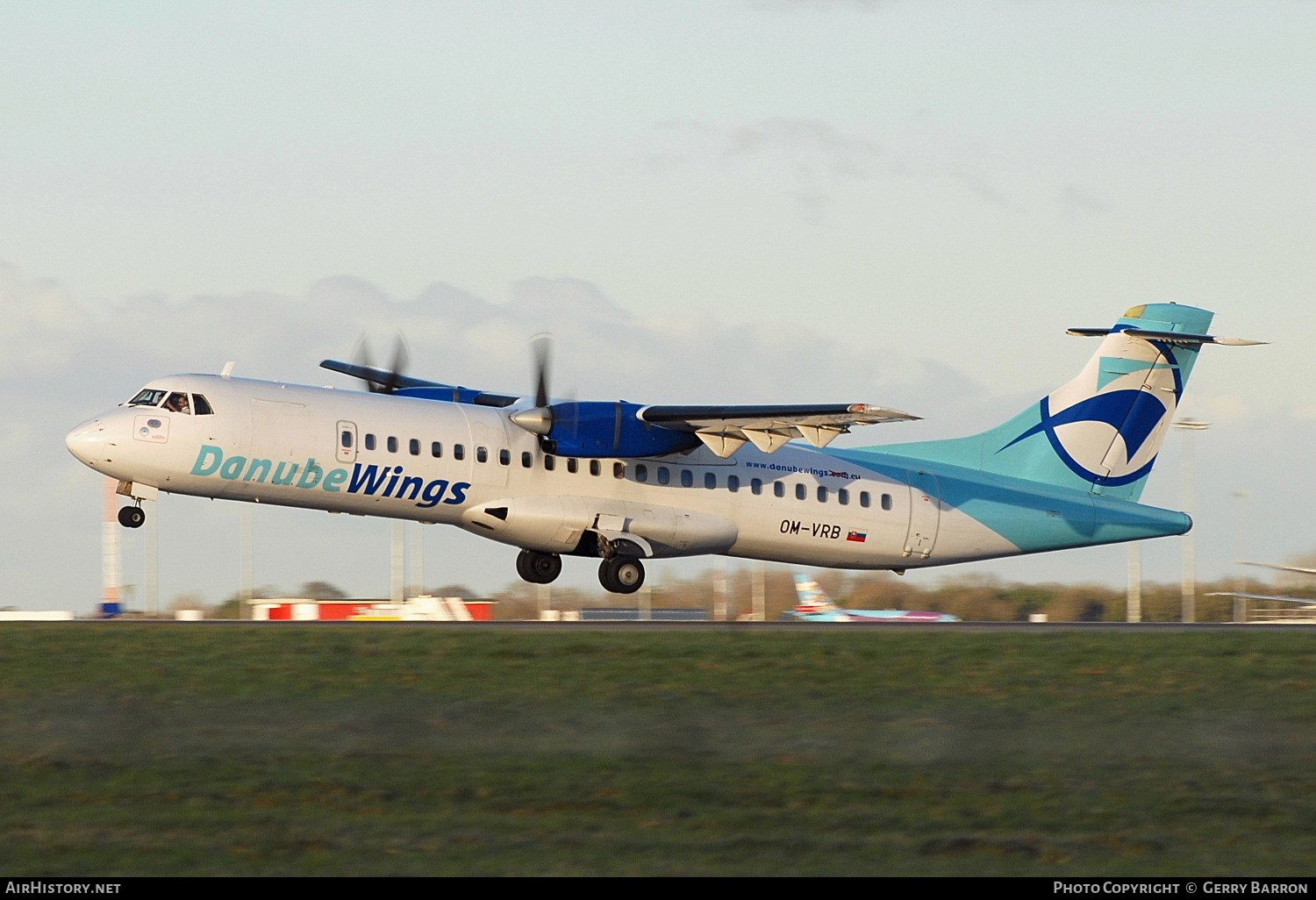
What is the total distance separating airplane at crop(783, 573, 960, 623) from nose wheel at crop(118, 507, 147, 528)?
73.4 ft

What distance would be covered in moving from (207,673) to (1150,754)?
35.4 feet

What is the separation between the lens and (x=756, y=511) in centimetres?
3008

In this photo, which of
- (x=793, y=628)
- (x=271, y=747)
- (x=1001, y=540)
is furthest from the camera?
(x=1001, y=540)

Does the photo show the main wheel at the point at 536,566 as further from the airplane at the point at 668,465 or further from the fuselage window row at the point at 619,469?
the fuselage window row at the point at 619,469

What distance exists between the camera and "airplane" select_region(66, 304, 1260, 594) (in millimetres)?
26422

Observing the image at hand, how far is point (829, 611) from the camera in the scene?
5194cm

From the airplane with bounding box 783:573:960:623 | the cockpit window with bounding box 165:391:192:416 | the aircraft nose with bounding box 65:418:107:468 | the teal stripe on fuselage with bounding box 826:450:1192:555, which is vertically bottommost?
the airplane with bounding box 783:573:960:623

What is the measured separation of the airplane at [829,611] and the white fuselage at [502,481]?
13152 millimetres

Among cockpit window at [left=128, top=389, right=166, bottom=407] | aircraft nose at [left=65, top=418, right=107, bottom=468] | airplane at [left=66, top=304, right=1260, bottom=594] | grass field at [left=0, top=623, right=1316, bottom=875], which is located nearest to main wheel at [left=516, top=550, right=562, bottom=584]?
airplane at [left=66, top=304, right=1260, bottom=594]

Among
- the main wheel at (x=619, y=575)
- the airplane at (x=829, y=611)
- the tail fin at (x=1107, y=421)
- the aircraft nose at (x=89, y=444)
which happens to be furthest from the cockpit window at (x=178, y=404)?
the airplane at (x=829, y=611)

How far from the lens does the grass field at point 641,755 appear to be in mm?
11766

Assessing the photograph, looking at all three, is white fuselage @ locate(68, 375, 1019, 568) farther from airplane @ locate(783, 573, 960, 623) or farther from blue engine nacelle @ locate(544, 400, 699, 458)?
airplane @ locate(783, 573, 960, 623)

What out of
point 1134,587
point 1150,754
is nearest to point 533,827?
point 1150,754

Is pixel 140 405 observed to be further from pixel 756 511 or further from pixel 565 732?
pixel 565 732
